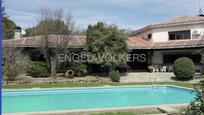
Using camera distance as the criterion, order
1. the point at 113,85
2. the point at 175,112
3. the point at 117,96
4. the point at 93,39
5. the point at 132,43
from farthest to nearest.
Result: 1. the point at 132,43
2. the point at 93,39
3. the point at 113,85
4. the point at 117,96
5. the point at 175,112

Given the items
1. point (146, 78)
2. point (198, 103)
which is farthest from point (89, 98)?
point (198, 103)

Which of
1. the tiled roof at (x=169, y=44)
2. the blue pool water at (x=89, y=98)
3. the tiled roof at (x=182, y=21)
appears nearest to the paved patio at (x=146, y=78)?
the blue pool water at (x=89, y=98)

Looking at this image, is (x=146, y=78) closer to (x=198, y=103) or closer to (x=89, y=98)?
(x=89, y=98)

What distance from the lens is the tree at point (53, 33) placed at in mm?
28828

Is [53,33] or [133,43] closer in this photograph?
[53,33]

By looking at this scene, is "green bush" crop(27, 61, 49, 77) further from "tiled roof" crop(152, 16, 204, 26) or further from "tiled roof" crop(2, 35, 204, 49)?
"tiled roof" crop(152, 16, 204, 26)

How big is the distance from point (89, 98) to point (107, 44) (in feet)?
35.1

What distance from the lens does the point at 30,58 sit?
31.6 m

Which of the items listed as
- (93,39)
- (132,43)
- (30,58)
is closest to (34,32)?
(30,58)

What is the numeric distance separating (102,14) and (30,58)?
1497cm

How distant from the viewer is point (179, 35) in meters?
36.2

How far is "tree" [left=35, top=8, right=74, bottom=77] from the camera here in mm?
28828

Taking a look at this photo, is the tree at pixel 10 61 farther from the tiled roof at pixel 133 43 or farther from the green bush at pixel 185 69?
the green bush at pixel 185 69

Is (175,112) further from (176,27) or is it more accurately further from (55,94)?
(176,27)
